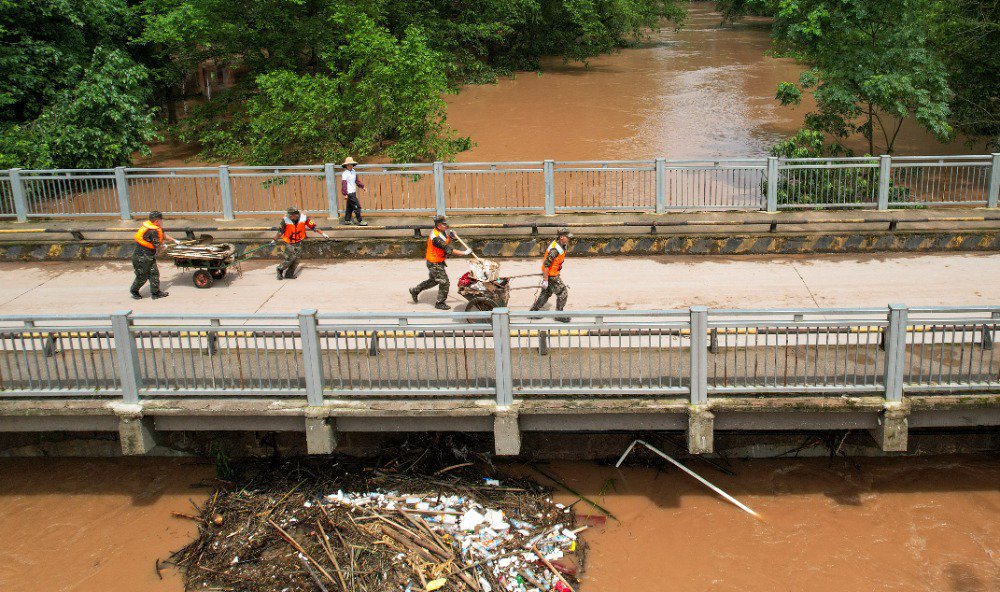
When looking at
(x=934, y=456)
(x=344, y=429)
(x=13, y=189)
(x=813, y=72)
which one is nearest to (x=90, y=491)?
(x=344, y=429)

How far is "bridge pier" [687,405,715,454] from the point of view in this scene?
989 centimetres

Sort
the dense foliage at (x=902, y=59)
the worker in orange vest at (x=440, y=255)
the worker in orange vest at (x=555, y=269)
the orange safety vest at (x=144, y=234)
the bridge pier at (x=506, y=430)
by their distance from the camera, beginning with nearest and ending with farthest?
1. the bridge pier at (x=506, y=430)
2. the worker in orange vest at (x=555, y=269)
3. the worker in orange vest at (x=440, y=255)
4. the orange safety vest at (x=144, y=234)
5. the dense foliage at (x=902, y=59)

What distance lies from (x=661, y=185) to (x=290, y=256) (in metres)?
6.85

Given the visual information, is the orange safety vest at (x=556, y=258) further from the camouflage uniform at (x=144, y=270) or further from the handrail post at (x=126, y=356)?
the camouflage uniform at (x=144, y=270)

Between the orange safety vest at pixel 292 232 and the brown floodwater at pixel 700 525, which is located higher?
the orange safety vest at pixel 292 232

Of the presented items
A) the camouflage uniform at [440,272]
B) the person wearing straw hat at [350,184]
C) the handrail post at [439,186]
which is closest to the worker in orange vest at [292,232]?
the person wearing straw hat at [350,184]

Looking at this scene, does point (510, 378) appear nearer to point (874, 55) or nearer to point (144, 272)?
point (144, 272)

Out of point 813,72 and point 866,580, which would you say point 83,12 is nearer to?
point 813,72

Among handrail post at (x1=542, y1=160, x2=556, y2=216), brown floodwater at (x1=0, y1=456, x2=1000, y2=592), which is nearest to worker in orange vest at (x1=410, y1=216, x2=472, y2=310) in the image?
brown floodwater at (x1=0, y1=456, x2=1000, y2=592)

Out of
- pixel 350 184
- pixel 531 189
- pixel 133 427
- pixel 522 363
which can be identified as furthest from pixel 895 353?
pixel 350 184

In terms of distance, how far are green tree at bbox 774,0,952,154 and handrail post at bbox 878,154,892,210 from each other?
3624 mm

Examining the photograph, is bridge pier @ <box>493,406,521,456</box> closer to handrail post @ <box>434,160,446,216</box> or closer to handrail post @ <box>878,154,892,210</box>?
handrail post @ <box>434,160,446,216</box>

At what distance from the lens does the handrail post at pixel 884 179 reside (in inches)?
647

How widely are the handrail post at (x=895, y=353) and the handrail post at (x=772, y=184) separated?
7.21 meters
